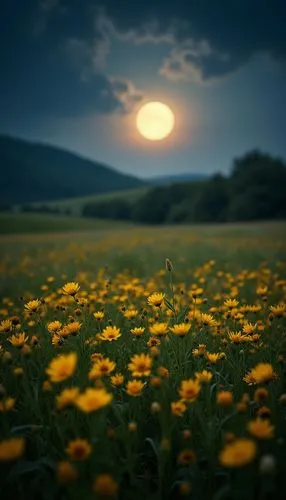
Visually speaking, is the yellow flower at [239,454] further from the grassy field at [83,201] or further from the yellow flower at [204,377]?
the grassy field at [83,201]

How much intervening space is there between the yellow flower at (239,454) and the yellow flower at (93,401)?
45 cm

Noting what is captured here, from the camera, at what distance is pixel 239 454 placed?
3.39 ft

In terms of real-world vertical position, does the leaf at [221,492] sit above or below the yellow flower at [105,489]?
below

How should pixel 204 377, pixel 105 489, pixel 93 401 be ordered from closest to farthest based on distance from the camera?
pixel 105 489, pixel 93 401, pixel 204 377

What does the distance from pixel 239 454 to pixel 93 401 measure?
551 millimetres

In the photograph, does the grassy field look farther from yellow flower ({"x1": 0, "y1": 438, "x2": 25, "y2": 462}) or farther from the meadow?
yellow flower ({"x1": 0, "y1": 438, "x2": 25, "y2": 462})

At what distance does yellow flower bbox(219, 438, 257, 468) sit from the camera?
983 mm

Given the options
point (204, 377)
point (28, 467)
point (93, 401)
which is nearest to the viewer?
point (93, 401)

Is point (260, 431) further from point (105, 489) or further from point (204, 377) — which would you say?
point (105, 489)

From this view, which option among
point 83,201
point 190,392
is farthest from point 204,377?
point 83,201

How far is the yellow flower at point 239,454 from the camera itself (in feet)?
3.23

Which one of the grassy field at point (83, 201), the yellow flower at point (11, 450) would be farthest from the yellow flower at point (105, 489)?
the grassy field at point (83, 201)

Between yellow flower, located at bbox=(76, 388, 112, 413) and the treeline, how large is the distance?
5301 centimetres

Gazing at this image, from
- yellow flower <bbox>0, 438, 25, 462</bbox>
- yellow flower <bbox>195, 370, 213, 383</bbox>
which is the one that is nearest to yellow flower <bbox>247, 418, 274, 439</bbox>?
yellow flower <bbox>195, 370, 213, 383</bbox>
